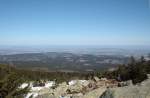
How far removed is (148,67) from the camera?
3216cm

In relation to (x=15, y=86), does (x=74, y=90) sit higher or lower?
lower

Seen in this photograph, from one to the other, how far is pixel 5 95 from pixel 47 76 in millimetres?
36153

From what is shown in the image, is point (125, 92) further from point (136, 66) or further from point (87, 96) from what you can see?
point (136, 66)

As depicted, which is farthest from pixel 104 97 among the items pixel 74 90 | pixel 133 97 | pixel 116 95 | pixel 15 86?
pixel 74 90

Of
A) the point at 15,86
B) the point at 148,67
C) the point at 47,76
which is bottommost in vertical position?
the point at 47,76

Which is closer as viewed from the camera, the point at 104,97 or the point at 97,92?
the point at 104,97

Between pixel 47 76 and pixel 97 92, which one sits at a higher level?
pixel 97 92

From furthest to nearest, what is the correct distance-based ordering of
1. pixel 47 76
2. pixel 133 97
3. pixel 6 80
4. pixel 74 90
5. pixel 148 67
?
pixel 47 76, pixel 148 67, pixel 74 90, pixel 133 97, pixel 6 80

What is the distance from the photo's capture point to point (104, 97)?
9.54m

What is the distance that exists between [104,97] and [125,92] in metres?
0.88

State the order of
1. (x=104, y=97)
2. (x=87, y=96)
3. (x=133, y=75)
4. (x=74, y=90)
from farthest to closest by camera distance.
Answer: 1. (x=133, y=75)
2. (x=74, y=90)
3. (x=87, y=96)
4. (x=104, y=97)

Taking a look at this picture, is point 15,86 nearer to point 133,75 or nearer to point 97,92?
point 97,92

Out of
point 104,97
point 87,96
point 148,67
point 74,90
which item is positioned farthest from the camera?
point 148,67

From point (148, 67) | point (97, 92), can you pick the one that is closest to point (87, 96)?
point (97, 92)
